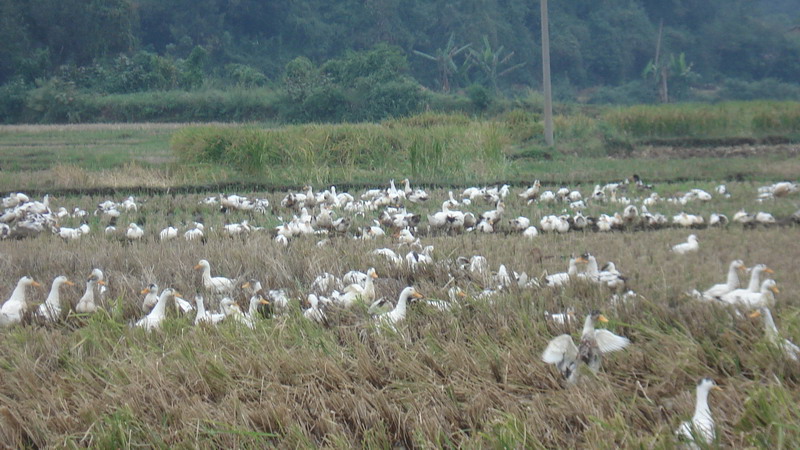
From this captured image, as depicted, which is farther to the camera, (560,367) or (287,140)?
(287,140)

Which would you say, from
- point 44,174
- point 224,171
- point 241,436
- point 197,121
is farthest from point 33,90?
point 241,436

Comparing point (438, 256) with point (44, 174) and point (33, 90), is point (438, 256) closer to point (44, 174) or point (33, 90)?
point (44, 174)

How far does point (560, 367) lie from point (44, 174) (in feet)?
48.0

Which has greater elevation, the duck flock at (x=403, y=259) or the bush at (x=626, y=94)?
the duck flock at (x=403, y=259)

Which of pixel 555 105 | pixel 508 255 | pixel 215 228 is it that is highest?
pixel 508 255

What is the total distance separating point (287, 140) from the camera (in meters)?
17.1

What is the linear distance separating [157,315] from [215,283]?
88cm

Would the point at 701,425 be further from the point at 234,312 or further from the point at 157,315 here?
the point at 157,315

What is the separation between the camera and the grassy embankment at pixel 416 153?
15.1 m

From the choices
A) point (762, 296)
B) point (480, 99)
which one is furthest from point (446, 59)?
point (762, 296)

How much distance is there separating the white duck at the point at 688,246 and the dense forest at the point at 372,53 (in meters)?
8.11

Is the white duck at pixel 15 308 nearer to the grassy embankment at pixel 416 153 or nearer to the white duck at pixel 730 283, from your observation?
the white duck at pixel 730 283

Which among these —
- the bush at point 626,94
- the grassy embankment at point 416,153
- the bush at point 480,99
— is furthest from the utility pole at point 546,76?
the bush at point 480,99

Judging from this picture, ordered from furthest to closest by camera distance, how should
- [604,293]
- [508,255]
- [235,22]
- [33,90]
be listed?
[235,22] < [33,90] < [508,255] < [604,293]
